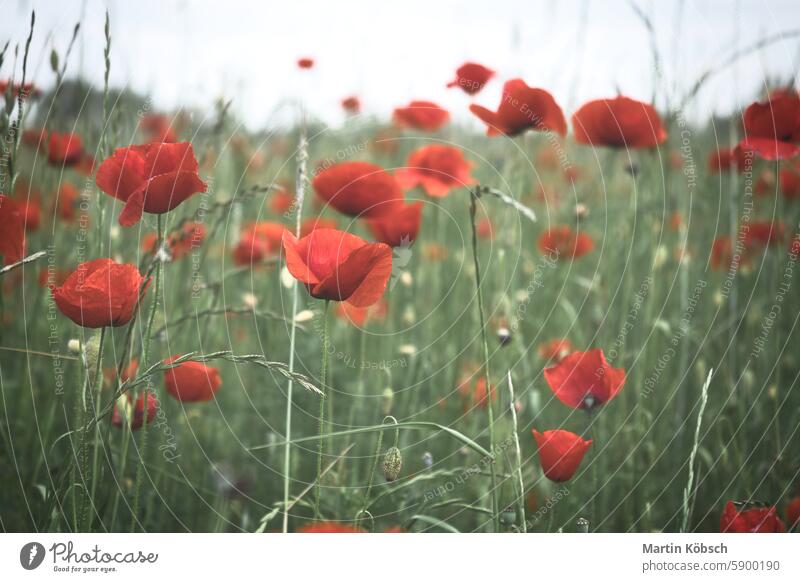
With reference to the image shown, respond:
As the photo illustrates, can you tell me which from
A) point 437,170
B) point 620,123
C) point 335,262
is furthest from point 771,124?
point 335,262

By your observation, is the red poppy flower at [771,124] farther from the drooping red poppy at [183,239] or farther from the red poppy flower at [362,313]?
the drooping red poppy at [183,239]

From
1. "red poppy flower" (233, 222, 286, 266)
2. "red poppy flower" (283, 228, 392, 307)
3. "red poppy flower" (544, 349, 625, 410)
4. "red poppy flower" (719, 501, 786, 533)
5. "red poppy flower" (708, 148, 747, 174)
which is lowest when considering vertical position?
"red poppy flower" (719, 501, 786, 533)

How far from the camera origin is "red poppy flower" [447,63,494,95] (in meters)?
0.81

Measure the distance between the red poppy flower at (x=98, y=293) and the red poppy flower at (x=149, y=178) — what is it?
5 cm

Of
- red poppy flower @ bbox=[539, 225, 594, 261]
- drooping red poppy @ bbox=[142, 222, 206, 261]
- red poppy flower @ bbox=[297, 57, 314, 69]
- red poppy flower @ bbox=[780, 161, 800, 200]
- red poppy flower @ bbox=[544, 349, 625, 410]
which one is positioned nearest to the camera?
red poppy flower @ bbox=[544, 349, 625, 410]

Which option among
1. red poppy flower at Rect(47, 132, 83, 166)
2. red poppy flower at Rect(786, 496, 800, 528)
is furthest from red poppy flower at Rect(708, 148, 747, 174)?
red poppy flower at Rect(47, 132, 83, 166)

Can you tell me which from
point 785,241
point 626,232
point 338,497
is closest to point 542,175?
point 626,232

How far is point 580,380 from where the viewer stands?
640mm

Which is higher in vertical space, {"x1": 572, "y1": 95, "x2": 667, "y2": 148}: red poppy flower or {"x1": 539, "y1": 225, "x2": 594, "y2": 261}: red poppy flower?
{"x1": 572, "y1": 95, "x2": 667, "y2": 148}: red poppy flower

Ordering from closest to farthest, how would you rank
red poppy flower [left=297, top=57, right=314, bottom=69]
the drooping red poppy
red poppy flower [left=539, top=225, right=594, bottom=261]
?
the drooping red poppy → red poppy flower [left=297, top=57, right=314, bottom=69] → red poppy flower [left=539, top=225, right=594, bottom=261]

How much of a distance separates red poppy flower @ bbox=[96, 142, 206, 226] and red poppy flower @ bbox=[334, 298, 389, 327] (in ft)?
1.21

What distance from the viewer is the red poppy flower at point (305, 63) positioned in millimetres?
872

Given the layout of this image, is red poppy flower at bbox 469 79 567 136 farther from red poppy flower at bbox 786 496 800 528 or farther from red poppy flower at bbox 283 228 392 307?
red poppy flower at bbox 786 496 800 528
